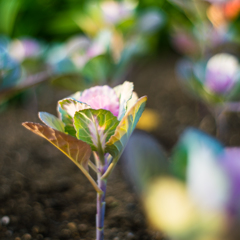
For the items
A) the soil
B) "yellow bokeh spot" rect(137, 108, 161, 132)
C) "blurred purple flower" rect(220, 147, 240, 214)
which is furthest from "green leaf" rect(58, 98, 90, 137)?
"yellow bokeh spot" rect(137, 108, 161, 132)

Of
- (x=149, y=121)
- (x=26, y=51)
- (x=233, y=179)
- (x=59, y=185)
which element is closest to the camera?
(x=233, y=179)

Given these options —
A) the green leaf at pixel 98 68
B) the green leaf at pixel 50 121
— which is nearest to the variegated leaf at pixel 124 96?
the green leaf at pixel 50 121

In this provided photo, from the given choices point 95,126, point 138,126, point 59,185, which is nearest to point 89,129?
point 95,126

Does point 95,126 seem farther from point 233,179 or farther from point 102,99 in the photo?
point 233,179

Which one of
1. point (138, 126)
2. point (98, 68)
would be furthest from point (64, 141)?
point (138, 126)

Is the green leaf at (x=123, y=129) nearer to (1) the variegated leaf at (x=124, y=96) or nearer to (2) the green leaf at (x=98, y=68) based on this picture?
(1) the variegated leaf at (x=124, y=96)

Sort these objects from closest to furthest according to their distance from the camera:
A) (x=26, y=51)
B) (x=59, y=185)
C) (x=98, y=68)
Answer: (x=59, y=185), (x=98, y=68), (x=26, y=51)

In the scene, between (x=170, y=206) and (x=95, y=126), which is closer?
(x=170, y=206)

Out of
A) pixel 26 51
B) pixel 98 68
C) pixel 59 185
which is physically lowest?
pixel 59 185

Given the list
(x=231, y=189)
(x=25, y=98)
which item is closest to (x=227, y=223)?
(x=231, y=189)

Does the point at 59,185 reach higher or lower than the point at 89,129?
lower
